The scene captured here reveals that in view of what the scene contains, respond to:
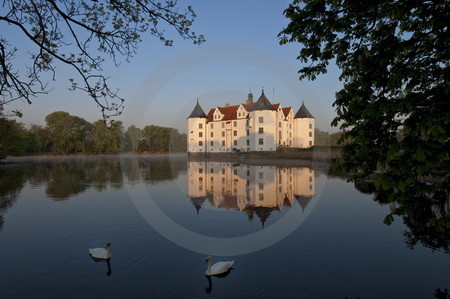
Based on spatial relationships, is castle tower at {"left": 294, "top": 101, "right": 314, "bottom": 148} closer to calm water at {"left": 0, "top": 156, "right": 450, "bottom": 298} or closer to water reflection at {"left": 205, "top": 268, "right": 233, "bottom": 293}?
calm water at {"left": 0, "top": 156, "right": 450, "bottom": 298}

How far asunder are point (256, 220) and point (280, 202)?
14.1 ft

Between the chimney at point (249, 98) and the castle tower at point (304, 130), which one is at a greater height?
the chimney at point (249, 98)

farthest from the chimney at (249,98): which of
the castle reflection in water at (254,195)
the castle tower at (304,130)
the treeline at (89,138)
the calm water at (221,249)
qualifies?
the calm water at (221,249)

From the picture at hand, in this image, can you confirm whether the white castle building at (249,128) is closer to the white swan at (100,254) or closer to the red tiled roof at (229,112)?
the red tiled roof at (229,112)

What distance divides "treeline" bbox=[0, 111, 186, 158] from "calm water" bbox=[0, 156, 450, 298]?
7554 cm

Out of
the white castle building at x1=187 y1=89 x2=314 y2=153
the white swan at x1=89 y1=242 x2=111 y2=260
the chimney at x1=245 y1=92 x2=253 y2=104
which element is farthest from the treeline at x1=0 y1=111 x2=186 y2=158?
the white swan at x1=89 y1=242 x2=111 y2=260

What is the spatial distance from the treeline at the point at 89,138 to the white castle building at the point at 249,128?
24559mm

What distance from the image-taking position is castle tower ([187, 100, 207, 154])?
80000 mm

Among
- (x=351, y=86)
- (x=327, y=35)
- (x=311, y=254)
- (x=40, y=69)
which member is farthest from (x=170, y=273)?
(x=327, y=35)

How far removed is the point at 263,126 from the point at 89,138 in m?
84.4

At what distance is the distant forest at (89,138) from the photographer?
10500cm

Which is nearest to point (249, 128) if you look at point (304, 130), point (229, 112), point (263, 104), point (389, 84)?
point (263, 104)

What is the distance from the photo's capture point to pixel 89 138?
121 metres

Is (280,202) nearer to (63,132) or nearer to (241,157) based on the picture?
(241,157)
